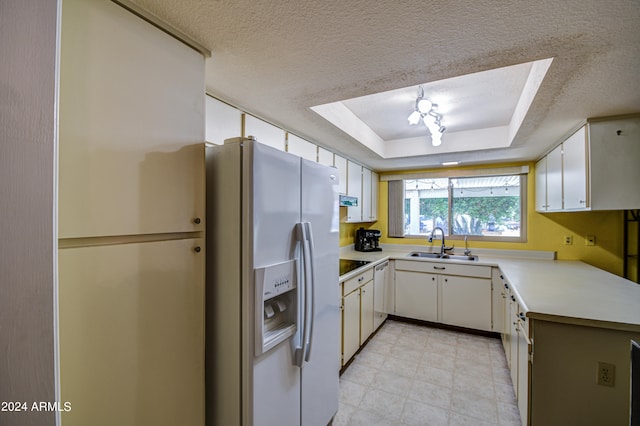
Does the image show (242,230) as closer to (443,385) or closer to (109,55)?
(109,55)

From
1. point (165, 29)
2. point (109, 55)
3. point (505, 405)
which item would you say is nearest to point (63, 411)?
point (109, 55)

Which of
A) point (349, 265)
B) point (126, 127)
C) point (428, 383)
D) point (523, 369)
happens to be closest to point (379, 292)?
point (349, 265)

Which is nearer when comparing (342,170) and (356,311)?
(356,311)

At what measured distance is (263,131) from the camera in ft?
6.32

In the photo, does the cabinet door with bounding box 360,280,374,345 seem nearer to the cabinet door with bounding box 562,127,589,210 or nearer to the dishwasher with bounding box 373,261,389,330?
the dishwasher with bounding box 373,261,389,330

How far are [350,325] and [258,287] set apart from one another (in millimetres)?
1602

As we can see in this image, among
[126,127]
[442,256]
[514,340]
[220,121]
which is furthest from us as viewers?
[442,256]

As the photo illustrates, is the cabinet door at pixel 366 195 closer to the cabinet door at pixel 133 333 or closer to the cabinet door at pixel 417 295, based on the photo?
the cabinet door at pixel 417 295

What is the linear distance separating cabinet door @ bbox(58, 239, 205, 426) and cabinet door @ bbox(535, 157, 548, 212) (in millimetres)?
3506

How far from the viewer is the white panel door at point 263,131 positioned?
1788 millimetres

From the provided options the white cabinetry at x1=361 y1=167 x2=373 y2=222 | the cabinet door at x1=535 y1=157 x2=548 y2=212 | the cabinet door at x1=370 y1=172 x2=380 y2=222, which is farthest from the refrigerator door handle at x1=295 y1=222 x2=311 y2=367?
the cabinet door at x1=535 y1=157 x2=548 y2=212

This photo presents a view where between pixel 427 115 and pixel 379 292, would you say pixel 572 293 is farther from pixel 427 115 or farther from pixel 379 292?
pixel 379 292

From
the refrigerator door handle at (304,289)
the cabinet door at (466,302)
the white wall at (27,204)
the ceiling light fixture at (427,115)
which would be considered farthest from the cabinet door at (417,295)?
the white wall at (27,204)

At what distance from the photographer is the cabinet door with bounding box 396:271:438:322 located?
3350 mm
